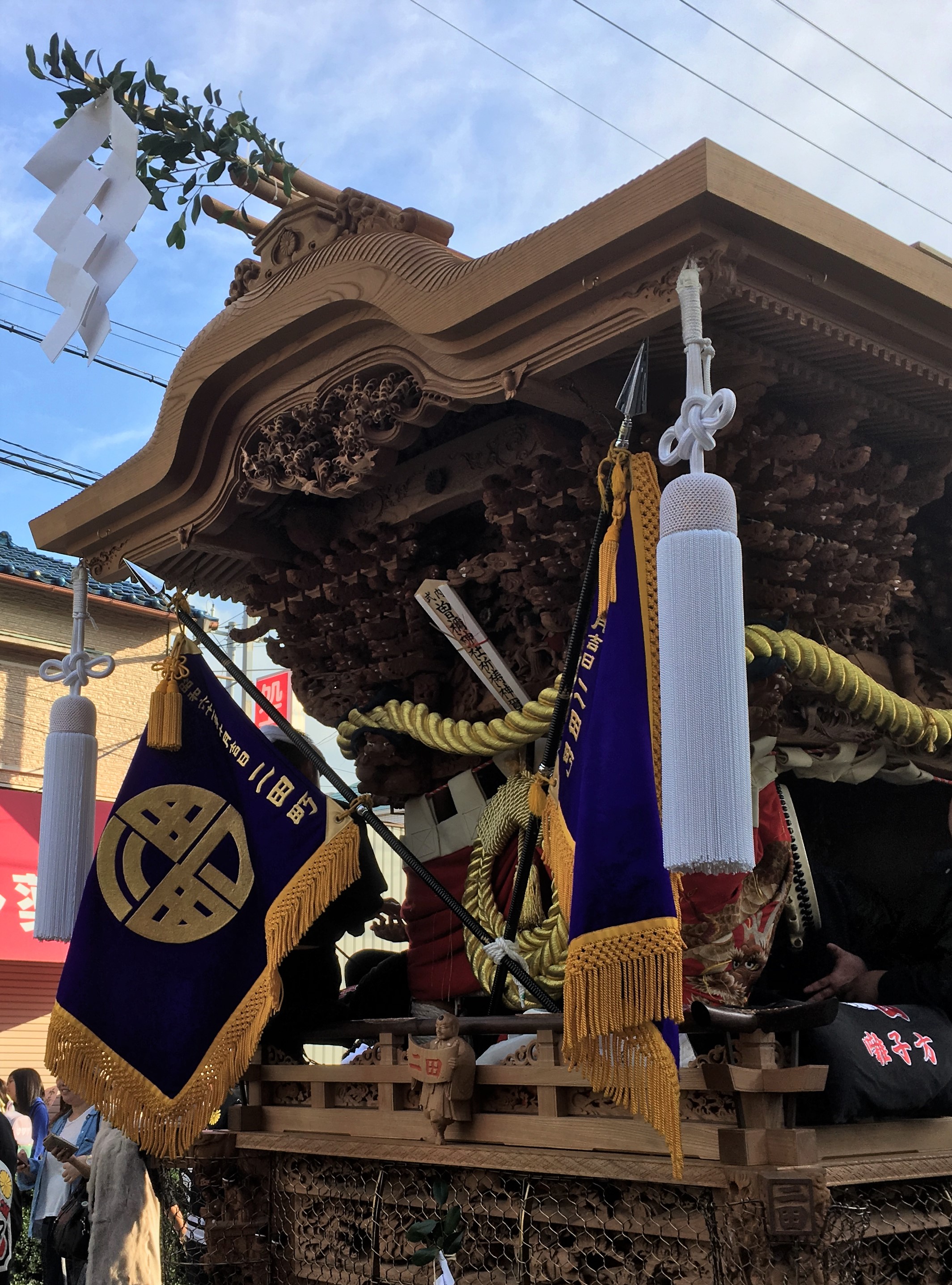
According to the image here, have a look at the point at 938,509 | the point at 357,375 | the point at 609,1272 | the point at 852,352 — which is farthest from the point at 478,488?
the point at 609,1272

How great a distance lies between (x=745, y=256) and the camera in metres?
2.62

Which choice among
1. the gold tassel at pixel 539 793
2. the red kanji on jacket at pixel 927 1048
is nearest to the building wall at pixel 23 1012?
the gold tassel at pixel 539 793

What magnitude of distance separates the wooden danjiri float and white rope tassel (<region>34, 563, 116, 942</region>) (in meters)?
0.66

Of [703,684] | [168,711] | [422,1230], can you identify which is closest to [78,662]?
[168,711]

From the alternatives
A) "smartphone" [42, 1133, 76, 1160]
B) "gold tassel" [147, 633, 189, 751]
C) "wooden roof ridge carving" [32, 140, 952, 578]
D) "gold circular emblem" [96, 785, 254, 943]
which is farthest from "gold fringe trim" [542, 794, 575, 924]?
"smartphone" [42, 1133, 76, 1160]

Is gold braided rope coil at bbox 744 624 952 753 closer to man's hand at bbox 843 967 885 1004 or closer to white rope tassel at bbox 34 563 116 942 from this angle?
man's hand at bbox 843 967 885 1004

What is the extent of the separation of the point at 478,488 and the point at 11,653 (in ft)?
32.3

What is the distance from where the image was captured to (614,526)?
9.64 feet

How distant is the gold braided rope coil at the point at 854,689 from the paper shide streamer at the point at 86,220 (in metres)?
2.07

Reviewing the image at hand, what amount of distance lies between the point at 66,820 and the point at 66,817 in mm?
10

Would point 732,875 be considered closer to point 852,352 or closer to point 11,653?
point 852,352

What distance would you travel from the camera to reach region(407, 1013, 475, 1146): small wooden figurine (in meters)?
3.20

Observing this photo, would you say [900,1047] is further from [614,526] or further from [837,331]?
[837,331]

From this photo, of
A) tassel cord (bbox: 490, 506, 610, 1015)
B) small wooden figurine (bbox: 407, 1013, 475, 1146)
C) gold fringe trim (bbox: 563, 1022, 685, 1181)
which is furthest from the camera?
small wooden figurine (bbox: 407, 1013, 475, 1146)
